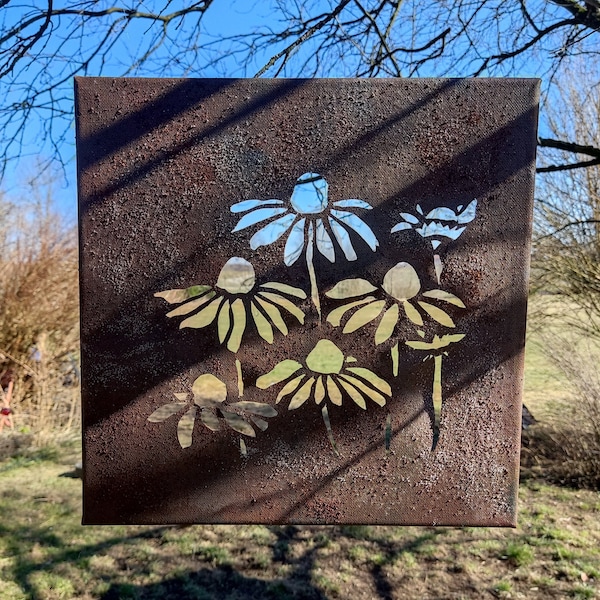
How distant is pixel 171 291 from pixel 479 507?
1002 millimetres

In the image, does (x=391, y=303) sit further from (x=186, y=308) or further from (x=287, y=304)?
(x=186, y=308)

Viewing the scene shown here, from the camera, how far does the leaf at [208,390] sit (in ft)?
3.93

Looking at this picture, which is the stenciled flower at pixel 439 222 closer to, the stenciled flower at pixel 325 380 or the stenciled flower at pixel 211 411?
the stenciled flower at pixel 325 380

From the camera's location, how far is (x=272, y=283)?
1.21 m

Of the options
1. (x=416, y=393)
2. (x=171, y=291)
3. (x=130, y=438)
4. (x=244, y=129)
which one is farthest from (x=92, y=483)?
(x=244, y=129)

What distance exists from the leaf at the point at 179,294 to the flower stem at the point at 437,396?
65 centimetres

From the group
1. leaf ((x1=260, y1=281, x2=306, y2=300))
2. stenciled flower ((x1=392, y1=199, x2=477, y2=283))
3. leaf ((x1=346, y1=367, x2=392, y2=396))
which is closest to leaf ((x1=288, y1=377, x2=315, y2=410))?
leaf ((x1=346, y1=367, x2=392, y2=396))

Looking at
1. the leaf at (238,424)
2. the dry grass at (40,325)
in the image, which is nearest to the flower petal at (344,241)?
the leaf at (238,424)

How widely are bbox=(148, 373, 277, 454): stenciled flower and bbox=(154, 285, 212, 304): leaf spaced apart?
8.2 inches

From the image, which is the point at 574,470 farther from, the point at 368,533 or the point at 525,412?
the point at 368,533

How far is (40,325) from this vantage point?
5.44 m

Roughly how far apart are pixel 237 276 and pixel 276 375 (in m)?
0.28

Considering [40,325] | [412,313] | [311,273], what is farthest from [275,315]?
[40,325]

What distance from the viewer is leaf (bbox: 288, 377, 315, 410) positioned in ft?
3.98
